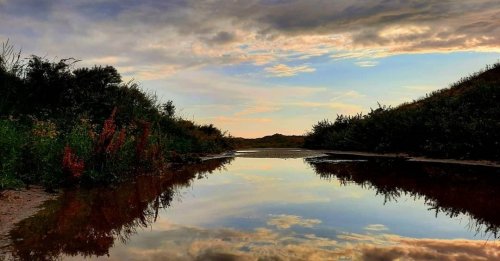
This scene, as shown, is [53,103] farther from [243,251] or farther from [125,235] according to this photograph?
[243,251]

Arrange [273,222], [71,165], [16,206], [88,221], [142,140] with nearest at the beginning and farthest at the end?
[273,222] < [88,221] < [16,206] < [71,165] < [142,140]

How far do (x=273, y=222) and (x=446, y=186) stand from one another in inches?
194

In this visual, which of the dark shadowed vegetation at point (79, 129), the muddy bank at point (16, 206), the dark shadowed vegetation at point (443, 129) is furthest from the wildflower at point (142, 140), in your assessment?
the dark shadowed vegetation at point (443, 129)

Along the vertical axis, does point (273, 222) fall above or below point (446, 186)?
below

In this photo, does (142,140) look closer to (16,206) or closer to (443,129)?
(16,206)

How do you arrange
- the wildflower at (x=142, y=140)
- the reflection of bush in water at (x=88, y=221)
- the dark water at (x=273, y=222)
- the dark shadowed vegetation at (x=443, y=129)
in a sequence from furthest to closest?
1. the dark shadowed vegetation at (x=443, y=129)
2. the wildflower at (x=142, y=140)
3. the reflection of bush in water at (x=88, y=221)
4. the dark water at (x=273, y=222)

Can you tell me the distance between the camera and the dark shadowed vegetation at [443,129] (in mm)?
15148

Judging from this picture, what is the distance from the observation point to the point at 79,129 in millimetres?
13062

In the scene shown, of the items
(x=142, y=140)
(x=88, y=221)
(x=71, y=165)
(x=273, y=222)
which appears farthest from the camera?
(x=142, y=140)

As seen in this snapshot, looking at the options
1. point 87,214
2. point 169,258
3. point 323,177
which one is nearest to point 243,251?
point 169,258

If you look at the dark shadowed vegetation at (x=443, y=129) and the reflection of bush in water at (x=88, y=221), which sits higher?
the dark shadowed vegetation at (x=443, y=129)

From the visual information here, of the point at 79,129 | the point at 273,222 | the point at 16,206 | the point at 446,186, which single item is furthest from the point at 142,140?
the point at 446,186

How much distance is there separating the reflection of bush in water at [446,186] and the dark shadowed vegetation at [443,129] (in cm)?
246

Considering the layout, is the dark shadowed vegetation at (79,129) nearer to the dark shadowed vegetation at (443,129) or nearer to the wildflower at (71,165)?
the wildflower at (71,165)
